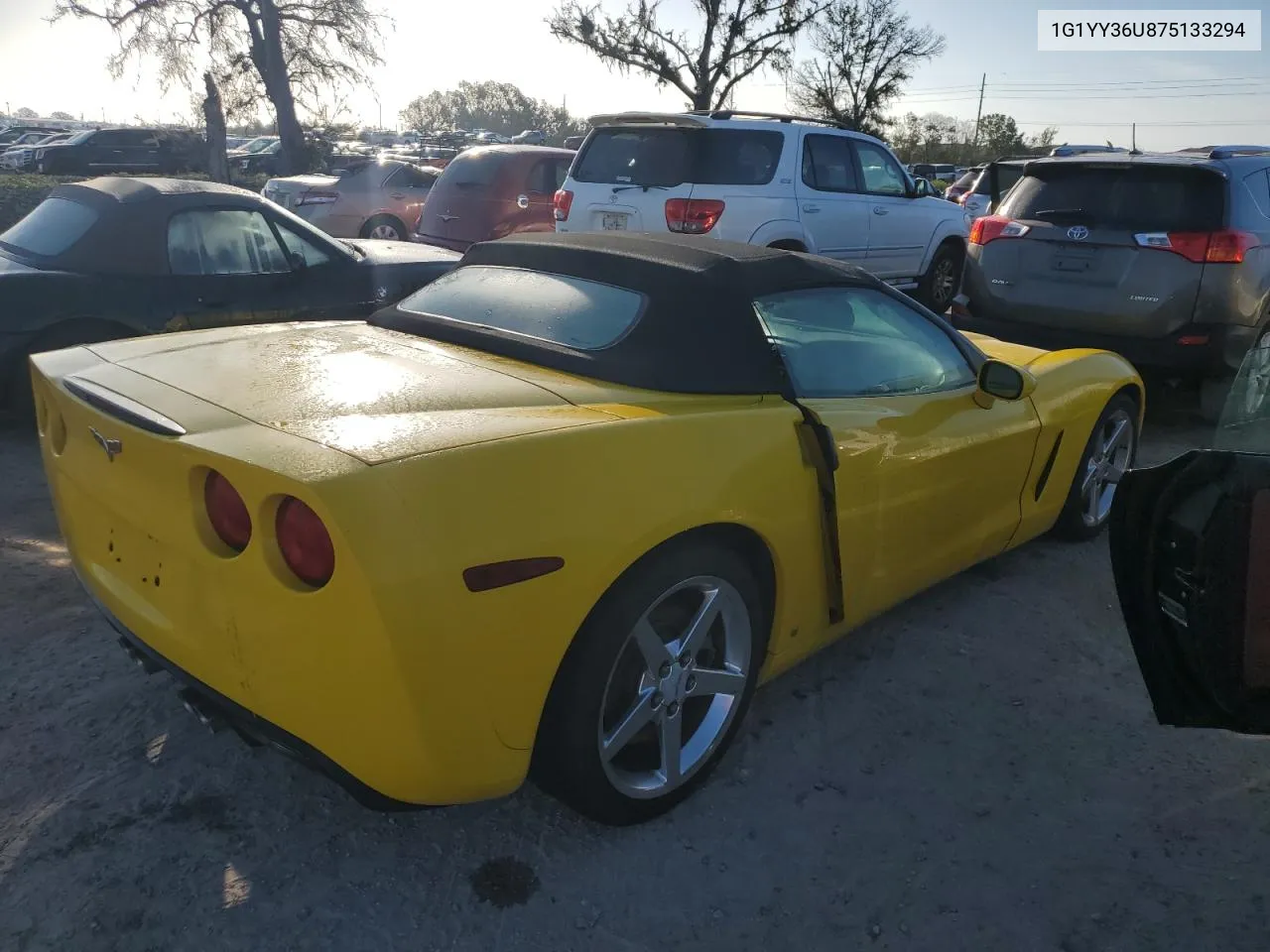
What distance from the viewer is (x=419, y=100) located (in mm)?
90250

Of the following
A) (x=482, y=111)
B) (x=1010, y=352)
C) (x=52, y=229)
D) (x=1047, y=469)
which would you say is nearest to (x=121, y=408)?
(x=1047, y=469)

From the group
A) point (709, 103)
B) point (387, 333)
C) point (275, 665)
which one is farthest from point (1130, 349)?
point (709, 103)

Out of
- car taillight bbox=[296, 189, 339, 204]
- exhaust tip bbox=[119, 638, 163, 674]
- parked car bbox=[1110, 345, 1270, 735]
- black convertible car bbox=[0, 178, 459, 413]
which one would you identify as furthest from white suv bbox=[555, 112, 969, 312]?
car taillight bbox=[296, 189, 339, 204]

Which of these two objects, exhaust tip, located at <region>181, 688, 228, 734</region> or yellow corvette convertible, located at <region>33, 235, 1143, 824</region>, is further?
exhaust tip, located at <region>181, 688, 228, 734</region>

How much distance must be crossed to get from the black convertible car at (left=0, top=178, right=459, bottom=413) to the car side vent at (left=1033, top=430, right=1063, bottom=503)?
4.65m

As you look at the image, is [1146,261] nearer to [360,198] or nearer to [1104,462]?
[1104,462]

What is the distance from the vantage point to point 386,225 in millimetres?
14586

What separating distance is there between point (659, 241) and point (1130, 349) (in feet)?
13.9

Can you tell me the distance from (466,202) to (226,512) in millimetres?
9675

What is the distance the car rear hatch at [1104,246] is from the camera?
624cm

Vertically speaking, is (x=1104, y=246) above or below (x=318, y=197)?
below

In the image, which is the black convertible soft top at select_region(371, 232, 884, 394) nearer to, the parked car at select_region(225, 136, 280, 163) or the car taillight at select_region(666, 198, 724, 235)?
the car taillight at select_region(666, 198, 724, 235)

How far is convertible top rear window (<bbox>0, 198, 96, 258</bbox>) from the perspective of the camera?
5988mm

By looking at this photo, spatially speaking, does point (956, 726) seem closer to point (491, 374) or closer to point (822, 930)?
point (822, 930)
